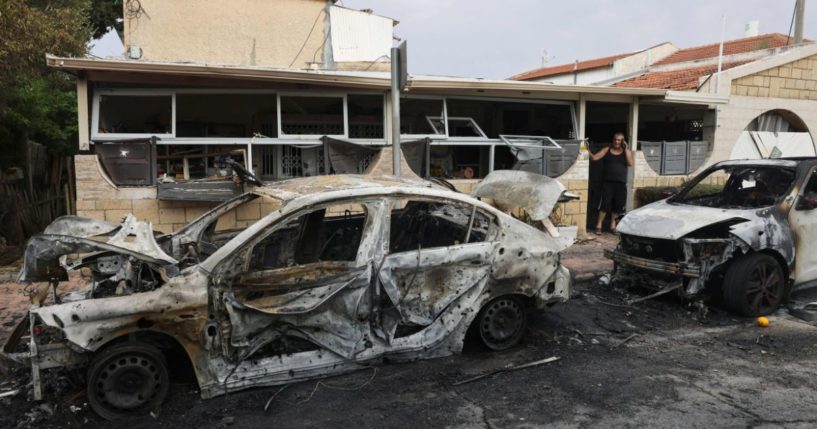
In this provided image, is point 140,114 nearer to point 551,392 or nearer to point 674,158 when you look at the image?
point 551,392

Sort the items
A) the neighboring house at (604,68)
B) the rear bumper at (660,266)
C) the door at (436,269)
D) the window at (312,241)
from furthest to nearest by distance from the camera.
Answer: the neighboring house at (604,68) < the rear bumper at (660,266) < the window at (312,241) < the door at (436,269)

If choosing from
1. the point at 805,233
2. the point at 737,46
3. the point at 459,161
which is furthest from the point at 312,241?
the point at 737,46

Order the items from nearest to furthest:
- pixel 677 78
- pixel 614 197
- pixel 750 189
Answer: pixel 750 189 < pixel 614 197 < pixel 677 78

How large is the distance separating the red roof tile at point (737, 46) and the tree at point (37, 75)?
16698 millimetres

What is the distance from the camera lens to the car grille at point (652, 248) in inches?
234

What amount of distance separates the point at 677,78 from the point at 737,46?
19.3 feet

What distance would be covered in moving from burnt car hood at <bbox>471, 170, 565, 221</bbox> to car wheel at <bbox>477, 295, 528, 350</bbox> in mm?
800

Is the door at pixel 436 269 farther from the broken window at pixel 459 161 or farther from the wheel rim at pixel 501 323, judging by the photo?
the broken window at pixel 459 161

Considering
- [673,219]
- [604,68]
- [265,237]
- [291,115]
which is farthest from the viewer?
[604,68]

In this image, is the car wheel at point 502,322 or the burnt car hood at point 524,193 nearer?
the car wheel at point 502,322

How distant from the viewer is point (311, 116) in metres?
9.51

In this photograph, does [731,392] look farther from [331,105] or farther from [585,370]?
[331,105]

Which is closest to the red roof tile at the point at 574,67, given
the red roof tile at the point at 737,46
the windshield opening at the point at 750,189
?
the red roof tile at the point at 737,46

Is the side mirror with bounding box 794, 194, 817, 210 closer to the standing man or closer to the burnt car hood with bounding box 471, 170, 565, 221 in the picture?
the burnt car hood with bounding box 471, 170, 565, 221
